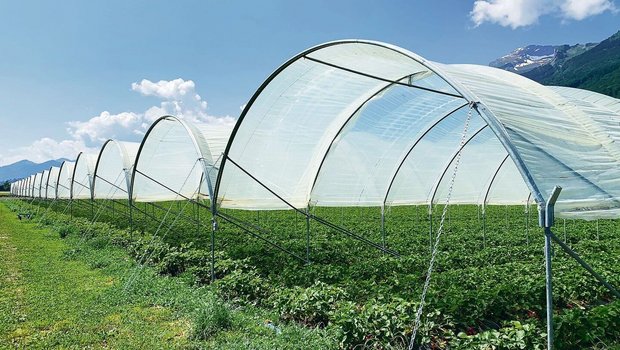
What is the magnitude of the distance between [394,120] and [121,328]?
7.17 metres

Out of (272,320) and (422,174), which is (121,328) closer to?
(272,320)

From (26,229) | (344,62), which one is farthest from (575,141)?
(26,229)

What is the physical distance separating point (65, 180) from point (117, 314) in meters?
25.4

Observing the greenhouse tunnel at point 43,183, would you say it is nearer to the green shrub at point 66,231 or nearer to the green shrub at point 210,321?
the green shrub at point 66,231

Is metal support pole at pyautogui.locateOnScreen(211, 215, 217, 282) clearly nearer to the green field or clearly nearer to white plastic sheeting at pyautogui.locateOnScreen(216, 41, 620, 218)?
the green field

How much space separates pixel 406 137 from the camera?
1172 cm

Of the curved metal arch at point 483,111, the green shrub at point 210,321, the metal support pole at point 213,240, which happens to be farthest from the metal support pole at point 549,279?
the metal support pole at point 213,240

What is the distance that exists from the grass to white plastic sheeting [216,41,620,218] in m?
2.65

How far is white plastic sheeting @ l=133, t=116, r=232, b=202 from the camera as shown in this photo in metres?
13.4

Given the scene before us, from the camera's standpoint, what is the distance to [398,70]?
25.7 ft

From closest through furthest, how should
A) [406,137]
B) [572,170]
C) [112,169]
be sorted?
[572,170]
[406,137]
[112,169]

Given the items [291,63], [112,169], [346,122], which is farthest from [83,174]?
[291,63]

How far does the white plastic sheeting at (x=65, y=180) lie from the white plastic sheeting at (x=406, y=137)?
21843 mm

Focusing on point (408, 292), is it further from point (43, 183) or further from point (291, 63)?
point (43, 183)
